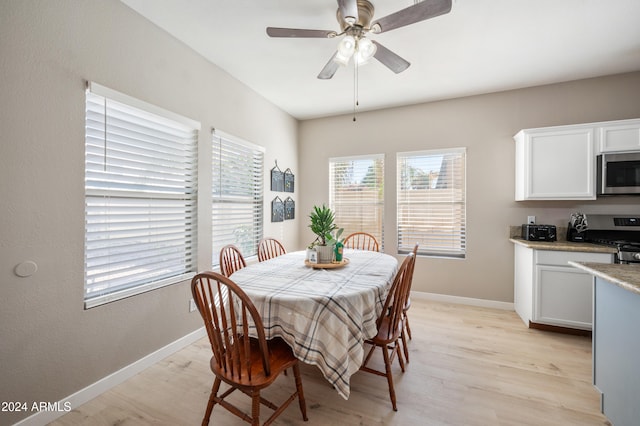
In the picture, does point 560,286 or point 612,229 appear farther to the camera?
point 612,229

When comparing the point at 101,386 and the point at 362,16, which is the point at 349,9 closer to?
the point at 362,16

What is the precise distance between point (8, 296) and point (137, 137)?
1254 mm

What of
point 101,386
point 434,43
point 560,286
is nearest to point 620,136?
point 560,286

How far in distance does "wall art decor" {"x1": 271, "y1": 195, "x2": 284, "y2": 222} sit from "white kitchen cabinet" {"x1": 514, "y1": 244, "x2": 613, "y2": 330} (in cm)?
294

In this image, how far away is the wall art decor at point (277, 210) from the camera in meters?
3.78

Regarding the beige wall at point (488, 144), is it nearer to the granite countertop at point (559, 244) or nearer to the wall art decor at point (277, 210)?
the granite countertop at point (559, 244)

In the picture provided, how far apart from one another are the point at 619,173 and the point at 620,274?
194 cm

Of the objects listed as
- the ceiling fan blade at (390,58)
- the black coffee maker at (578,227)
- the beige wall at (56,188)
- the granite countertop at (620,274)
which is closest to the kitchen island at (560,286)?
the black coffee maker at (578,227)

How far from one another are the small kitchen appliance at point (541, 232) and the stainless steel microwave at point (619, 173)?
54 cm

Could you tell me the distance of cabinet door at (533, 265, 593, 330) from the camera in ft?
8.61

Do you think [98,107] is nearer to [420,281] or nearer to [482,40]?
[482,40]

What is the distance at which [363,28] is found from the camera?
6.05 ft

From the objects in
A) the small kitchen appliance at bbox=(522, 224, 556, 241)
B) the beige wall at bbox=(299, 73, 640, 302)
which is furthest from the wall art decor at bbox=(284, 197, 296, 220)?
the small kitchen appliance at bbox=(522, 224, 556, 241)

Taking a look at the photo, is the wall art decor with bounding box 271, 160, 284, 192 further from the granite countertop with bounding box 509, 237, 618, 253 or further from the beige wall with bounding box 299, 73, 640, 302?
the granite countertop with bounding box 509, 237, 618, 253
